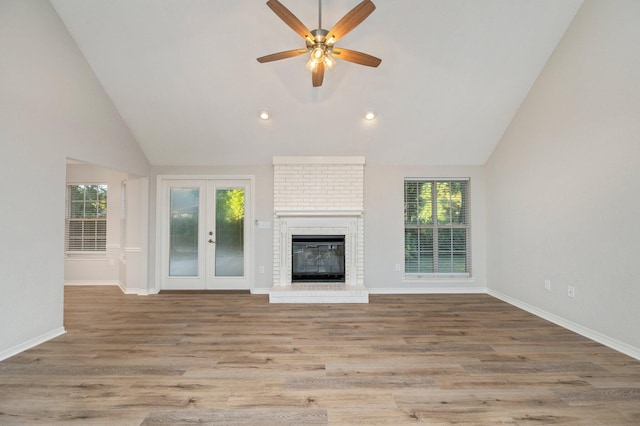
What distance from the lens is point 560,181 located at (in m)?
3.53

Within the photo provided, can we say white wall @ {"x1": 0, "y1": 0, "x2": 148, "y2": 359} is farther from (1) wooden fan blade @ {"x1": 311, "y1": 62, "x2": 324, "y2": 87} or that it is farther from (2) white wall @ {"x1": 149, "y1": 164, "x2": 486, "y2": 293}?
(1) wooden fan blade @ {"x1": 311, "y1": 62, "x2": 324, "y2": 87}

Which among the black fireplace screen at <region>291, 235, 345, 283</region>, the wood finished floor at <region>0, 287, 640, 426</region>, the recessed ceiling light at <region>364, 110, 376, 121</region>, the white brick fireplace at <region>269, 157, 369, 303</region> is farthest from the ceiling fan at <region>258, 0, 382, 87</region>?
the wood finished floor at <region>0, 287, 640, 426</region>

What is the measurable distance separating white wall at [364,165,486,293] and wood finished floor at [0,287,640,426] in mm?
1136

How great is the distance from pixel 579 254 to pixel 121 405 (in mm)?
4453

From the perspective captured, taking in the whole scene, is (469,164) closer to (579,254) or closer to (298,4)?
(579,254)

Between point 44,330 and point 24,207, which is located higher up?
point 24,207


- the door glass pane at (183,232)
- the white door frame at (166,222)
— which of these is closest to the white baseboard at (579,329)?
the white door frame at (166,222)

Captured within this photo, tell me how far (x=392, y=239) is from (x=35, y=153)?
15.2ft

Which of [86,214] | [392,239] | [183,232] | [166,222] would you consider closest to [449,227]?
[392,239]

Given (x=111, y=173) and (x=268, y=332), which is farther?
(x=111, y=173)

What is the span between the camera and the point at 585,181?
10.5 feet

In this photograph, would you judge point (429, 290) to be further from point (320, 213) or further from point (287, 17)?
point (287, 17)

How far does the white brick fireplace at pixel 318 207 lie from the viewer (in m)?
4.93

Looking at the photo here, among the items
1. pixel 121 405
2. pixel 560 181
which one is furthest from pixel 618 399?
pixel 121 405
